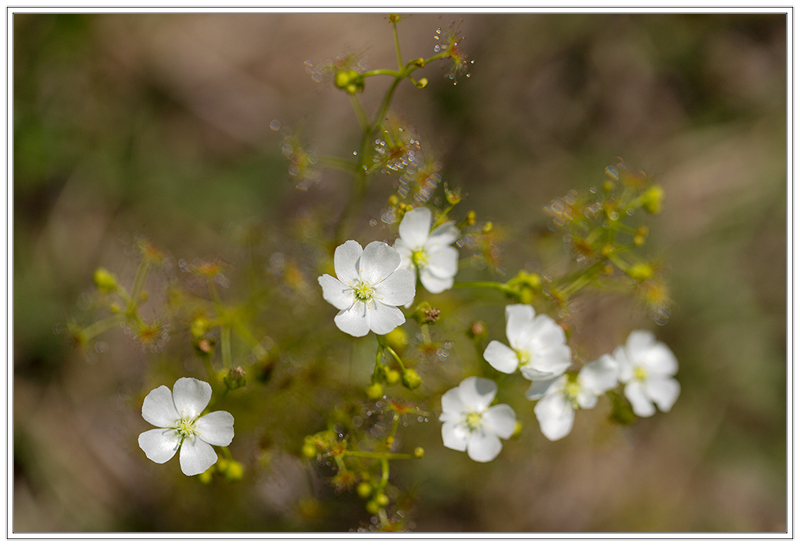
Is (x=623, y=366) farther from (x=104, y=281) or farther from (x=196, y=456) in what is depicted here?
(x=104, y=281)

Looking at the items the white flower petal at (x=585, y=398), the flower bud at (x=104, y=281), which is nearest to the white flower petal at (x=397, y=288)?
the white flower petal at (x=585, y=398)

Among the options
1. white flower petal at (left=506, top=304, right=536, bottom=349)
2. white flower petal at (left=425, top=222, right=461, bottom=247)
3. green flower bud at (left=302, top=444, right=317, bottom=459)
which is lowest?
green flower bud at (left=302, top=444, right=317, bottom=459)

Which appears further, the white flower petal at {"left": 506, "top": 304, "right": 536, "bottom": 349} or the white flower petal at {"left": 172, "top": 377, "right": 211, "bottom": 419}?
the white flower petal at {"left": 506, "top": 304, "right": 536, "bottom": 349}

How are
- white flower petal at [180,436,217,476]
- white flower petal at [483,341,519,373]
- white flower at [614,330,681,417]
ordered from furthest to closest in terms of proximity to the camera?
white flower at [614,330,681,417] → white flower petal at [483,341,519,373] → white flower petal at [180,436,217,476]

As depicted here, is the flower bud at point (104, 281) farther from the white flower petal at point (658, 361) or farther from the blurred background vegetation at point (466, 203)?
the white flower petal at point (658, 361)

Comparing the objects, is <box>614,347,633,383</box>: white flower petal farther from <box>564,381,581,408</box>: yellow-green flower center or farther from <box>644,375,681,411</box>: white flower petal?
<box>564,381,581,408</box>: yellow-green flower center

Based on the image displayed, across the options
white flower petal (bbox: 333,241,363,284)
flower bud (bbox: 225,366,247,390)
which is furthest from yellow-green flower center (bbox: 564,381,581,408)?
flower bud (bbox: 225,366,247,390)
